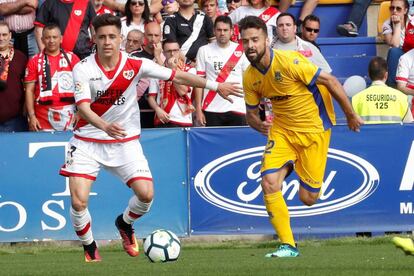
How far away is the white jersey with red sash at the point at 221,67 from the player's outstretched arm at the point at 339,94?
4.30 metres

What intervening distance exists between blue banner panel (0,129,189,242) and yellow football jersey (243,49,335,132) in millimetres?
3153

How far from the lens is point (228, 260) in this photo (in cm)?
1198

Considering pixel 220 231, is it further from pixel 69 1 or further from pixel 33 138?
pixel 69 1

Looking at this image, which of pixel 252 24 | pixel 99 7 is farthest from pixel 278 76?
pixel 99 7

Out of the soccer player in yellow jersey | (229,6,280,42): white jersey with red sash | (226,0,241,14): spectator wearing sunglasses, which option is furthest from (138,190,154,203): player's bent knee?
(226,0,241,14): spectator wearing sunglasses

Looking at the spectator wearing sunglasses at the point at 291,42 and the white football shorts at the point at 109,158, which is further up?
the spectator wearing sunglasses at the point at 291,42

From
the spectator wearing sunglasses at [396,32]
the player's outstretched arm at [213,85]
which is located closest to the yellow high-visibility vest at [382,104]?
the spectator wearing sunglasses at [396,32]

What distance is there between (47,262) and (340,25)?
27.6ft

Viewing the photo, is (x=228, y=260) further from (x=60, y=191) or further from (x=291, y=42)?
(x=291, y=42)

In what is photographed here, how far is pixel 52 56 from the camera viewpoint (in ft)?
50.8

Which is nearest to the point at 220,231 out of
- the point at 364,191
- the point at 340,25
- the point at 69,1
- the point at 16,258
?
the point at 364,191

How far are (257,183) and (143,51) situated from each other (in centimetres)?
269

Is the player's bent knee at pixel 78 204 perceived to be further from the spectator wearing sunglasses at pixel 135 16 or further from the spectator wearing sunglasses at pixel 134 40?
the spectator wearing sunglasses at pixel 135 16

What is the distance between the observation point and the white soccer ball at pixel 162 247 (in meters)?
11.2
